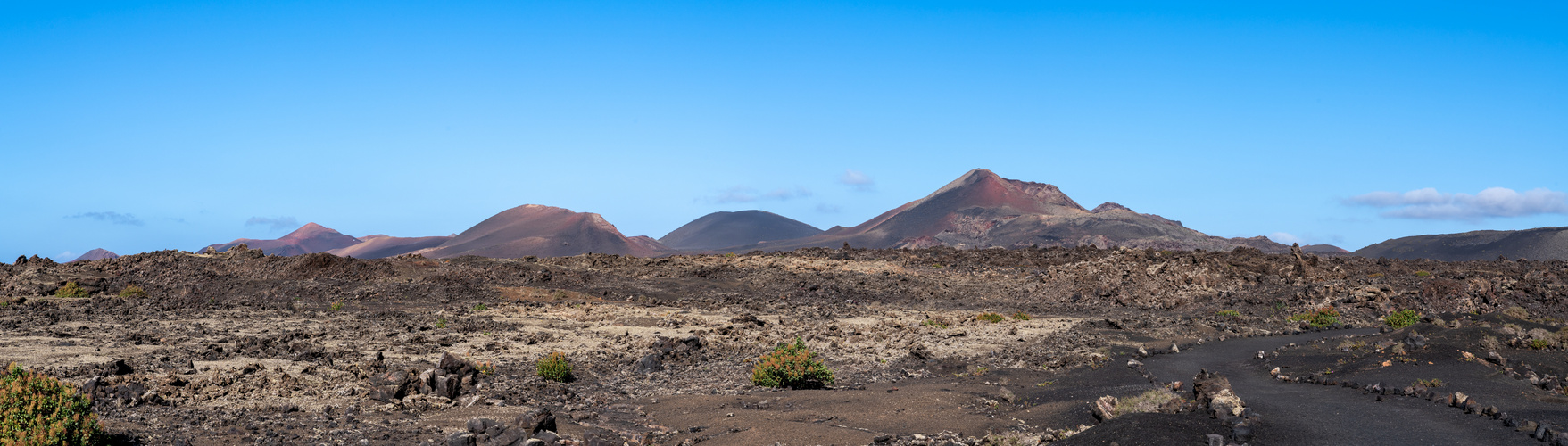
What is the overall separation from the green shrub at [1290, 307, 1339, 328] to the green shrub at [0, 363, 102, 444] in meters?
28.3

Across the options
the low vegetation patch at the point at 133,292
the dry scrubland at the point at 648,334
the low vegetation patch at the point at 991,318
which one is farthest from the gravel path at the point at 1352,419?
the low vegetation patch at the point at 133,292

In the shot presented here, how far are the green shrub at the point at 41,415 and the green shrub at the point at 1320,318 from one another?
1114 inches

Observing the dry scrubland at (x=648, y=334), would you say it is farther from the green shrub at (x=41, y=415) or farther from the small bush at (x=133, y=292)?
the green shrub at (x=41, y=415)

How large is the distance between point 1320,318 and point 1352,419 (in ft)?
63.9

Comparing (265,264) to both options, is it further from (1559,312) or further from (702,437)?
(1559,312)

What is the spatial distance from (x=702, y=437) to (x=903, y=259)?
136ft

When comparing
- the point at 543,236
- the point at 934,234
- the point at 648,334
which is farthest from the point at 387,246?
the point at 648,334

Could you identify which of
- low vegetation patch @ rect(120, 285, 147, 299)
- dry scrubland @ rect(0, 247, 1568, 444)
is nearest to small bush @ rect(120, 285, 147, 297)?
low vegetation patch @ rect(120, 285, 147, 299)

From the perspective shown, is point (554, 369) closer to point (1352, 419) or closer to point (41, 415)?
point (41, 415)

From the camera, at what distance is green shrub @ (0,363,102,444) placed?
7461mm

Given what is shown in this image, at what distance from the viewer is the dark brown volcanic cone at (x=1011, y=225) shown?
126 meters

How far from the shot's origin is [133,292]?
32156 millimetres

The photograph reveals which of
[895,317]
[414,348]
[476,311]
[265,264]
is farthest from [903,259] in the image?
[414,348]

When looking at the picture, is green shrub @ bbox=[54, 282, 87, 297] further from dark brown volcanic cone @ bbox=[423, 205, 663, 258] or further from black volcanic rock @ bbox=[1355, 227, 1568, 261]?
black volcanic rock @ bbox=[1355, 227, 1568, 261]
